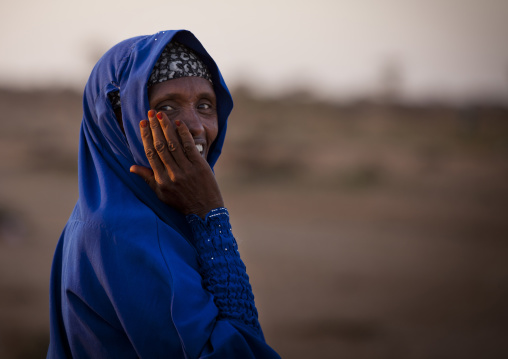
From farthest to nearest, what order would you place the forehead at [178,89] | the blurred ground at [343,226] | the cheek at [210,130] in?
the blurred ground at [343,226] → the cheek at [210,130] → the forehead at [178,89]

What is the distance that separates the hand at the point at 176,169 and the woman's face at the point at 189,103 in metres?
0.12

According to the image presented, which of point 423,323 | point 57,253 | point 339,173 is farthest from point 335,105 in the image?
point 57,253

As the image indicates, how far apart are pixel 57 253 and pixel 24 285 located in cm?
620

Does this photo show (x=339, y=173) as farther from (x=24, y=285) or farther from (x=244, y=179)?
(x=24, y=285)

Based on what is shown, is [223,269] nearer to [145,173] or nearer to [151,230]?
[151,230]

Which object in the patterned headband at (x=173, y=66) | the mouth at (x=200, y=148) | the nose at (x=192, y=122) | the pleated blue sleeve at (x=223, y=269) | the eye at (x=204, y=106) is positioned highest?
the patterned headband at (x=173, y=66)

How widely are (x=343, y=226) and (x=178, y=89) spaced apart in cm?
1037

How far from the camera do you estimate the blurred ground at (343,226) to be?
649 centimetres

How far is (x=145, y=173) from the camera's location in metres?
1.86

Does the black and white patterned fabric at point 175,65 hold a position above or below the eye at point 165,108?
above

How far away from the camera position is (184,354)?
63.3 inches

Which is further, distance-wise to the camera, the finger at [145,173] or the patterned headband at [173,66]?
the patterned headband at [173,66]

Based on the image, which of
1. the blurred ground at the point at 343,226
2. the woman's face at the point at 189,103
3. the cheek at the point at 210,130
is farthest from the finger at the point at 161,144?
the blurred ground at the point at 343,226

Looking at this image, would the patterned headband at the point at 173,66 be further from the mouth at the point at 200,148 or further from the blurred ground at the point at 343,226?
the blurred ground at the point at 343,226
